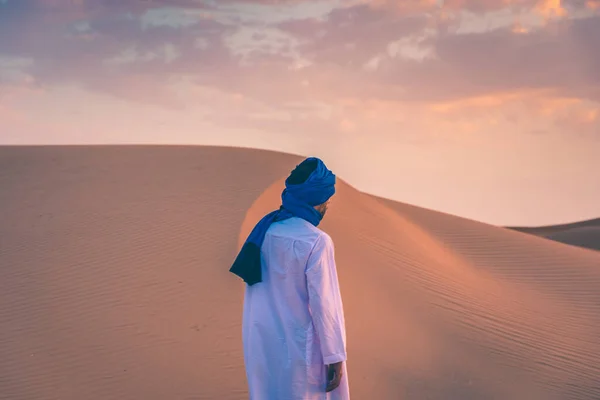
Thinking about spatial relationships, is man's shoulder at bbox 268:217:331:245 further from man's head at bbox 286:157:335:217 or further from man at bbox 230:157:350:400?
man's head at bbox 286:157:335:217

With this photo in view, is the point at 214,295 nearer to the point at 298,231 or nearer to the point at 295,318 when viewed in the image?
the point at 295,318

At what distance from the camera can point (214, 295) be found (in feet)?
37.8

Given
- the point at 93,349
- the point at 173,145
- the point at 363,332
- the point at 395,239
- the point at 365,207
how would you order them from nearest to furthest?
the point at 93,349 → the point at 363,332 → the point at 395,239 → the point at 365,207 → the point at 173,145

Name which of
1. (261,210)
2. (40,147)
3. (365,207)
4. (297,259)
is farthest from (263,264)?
(40,147)

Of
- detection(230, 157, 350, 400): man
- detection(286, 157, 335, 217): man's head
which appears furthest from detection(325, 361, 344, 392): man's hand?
detection(286, 157, 335, 217): man's head

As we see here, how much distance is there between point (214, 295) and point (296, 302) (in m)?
6.88

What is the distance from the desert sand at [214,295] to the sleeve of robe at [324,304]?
4850 millimetres

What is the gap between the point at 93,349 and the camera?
34.2 feet

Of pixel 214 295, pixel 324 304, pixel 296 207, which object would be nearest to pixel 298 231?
pixel 296 207

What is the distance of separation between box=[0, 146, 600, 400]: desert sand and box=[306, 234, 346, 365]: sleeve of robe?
4850 mm

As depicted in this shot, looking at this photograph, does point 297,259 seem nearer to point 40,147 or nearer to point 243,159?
point 243,159

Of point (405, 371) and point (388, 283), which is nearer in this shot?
point (405, 371)

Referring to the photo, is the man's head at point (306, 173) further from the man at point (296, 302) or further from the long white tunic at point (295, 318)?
the long white tunic at point (295, 318)

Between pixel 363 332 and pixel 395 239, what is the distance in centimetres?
483
